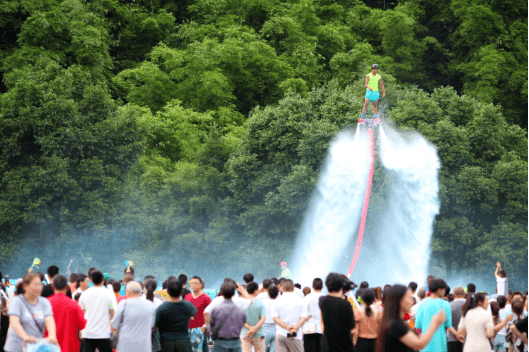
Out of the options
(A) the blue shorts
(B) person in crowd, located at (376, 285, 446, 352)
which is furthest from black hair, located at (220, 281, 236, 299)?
(A) the blue shorts

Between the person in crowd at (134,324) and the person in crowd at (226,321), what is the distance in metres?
1.00

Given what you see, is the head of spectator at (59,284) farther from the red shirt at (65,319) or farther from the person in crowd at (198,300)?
the person in crowd at (198,300)

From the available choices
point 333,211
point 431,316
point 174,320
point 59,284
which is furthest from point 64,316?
point 333,211

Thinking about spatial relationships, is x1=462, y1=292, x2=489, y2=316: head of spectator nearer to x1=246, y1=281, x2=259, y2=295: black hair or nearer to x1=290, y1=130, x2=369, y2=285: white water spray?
x1=246, y1=281, x2=259, y2=295: black hair

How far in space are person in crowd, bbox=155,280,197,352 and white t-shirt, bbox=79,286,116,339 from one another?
0.97 m

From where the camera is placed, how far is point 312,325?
32.3ft

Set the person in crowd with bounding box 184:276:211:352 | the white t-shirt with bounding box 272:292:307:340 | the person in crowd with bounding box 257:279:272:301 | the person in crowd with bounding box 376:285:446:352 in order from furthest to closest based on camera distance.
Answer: the person in crowd with bounding box 257:279:272:301 → the person in crowd with bounding box 184:276:211:352 → the white t-shirt with bounding box 272:292:307:340 → the person in crowd with bounding box 376:285:446:352

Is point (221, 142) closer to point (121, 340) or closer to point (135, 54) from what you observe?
point (135, 54)

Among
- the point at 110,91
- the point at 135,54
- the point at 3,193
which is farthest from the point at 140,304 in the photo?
the point at 135,54

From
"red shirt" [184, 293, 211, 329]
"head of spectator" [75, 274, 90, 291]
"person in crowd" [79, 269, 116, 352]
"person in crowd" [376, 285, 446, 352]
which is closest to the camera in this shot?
"person in crowd" [376, 285, 446, 352]

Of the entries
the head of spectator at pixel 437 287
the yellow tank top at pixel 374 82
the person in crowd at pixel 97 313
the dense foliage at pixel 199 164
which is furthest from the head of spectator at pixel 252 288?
the dense foliage at pixel 199 164

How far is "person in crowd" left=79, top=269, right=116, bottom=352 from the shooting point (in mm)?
8914

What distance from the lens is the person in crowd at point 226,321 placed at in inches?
346

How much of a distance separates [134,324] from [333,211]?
22317 mm
